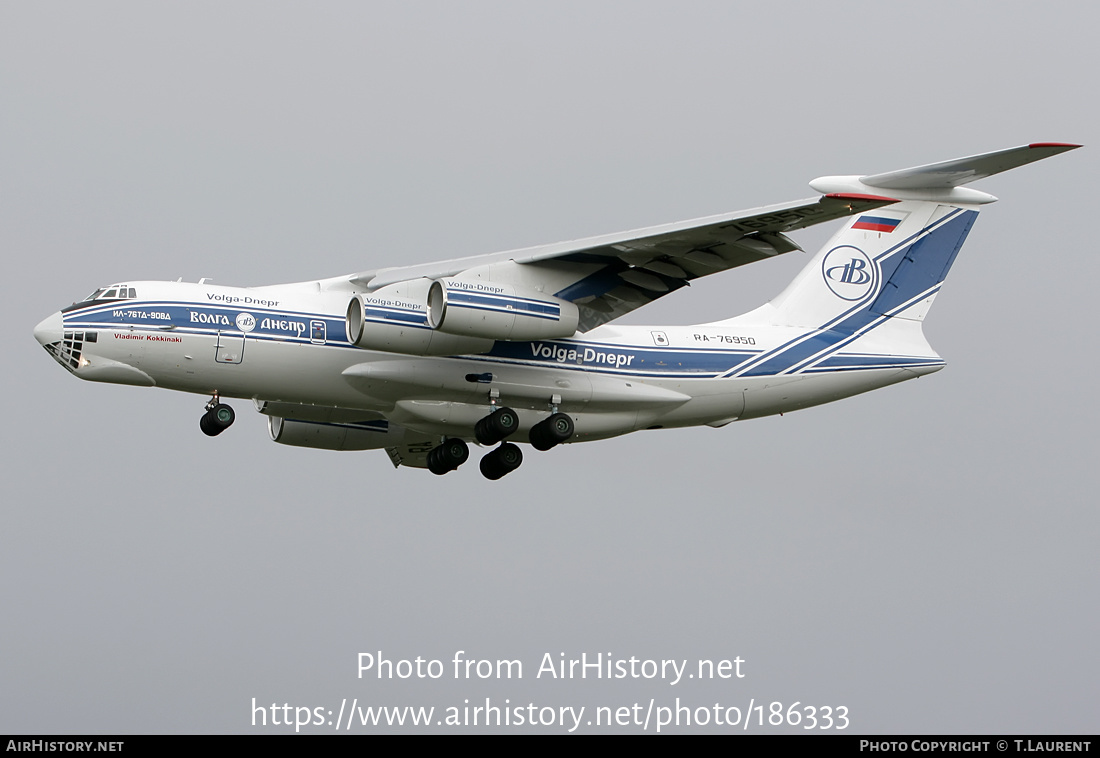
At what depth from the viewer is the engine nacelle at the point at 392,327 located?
12203 millimetres

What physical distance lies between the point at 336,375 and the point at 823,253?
4.91 metres

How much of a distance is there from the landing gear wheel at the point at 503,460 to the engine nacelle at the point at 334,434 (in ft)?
3.86

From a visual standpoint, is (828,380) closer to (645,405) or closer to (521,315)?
(645,405)

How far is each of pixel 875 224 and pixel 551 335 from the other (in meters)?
3.84

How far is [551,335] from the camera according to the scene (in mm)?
12727

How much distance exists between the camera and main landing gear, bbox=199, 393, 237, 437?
12.5 m

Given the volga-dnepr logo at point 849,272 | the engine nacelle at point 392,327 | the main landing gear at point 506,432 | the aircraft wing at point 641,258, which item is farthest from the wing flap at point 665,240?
the volga-dnepr logo at point 849,272

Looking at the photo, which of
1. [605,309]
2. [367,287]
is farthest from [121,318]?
[605,309]

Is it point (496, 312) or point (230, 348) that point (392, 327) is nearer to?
point (496, 312)

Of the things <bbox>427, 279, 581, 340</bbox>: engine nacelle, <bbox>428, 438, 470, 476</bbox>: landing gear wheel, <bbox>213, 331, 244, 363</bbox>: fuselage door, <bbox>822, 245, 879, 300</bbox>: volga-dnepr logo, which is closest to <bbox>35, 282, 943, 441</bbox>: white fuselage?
<bbox>213, 331, 244, 363</bbox>: fuselage door

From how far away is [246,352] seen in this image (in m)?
12.3

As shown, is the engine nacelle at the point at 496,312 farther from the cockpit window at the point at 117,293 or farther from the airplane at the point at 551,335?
the cockpit window at the point at 117,293

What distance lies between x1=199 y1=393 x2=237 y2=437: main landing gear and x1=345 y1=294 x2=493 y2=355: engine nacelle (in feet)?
3.82

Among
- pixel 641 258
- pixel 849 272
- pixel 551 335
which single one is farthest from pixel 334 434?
pixel 849 272
